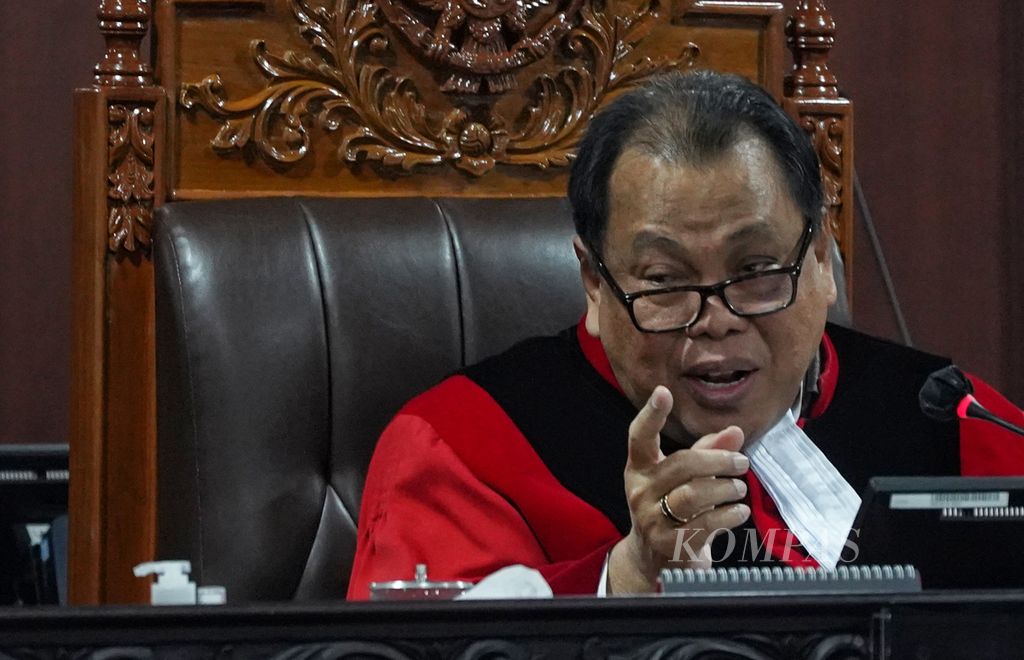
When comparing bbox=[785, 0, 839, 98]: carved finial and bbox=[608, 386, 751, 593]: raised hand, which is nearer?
bbox=[608, 386, 751, 593]: raised hand

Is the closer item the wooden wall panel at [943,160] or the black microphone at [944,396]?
the black microphone at [944,396]

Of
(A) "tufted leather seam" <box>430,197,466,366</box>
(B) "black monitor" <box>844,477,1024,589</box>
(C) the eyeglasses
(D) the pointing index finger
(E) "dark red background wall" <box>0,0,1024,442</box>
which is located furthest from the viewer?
(E) "dark red background wall" <box>0,0,1024,442</box>

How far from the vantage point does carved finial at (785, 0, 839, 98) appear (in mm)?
2184

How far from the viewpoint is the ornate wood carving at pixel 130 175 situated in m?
1.96

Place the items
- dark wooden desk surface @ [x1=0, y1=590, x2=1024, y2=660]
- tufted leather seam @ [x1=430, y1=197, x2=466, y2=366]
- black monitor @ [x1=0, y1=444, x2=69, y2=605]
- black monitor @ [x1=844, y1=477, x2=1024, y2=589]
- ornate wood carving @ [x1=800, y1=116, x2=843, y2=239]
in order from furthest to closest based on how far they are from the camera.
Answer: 1. ornate wood carving @ [x1=800, y1=116, x2=843, y2=239]
2. tufted leather seam @ [x1=430, y1=197, x2=466, y2=366]
3. black monitor @ [x1=0, y1=444, x2=69, y2=605]
4. black monitor @ [x1=844, y1=477, x2=1024, y2=589]
5. dark wooden desk surface @ [x1=0, y1=590, x2=1024, y2=660]

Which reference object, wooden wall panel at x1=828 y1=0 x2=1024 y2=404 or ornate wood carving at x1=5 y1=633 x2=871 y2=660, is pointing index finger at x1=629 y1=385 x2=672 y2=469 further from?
wooden wall panel at x1=828 y1=0 x2=1024 y2=404

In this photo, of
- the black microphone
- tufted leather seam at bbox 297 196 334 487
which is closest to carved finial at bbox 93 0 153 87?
tufted leather seam at bbox 297 196 334 487

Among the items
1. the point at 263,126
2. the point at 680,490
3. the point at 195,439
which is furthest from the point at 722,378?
the point at 263,126

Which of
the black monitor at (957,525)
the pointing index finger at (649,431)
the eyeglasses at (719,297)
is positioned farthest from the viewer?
the eyeglasses at (719,297)

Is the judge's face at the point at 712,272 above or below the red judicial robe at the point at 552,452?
above

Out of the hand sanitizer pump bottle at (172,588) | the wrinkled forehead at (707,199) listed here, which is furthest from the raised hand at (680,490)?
the hand sanitizer pump bottle at (172,588)

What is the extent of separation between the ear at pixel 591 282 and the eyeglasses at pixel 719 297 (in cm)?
8

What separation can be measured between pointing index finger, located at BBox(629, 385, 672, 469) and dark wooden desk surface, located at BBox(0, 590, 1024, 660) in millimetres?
324

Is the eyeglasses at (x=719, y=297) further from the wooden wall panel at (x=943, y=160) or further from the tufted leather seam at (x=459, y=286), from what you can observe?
the wooden wall panel at (x=943, y=160)
